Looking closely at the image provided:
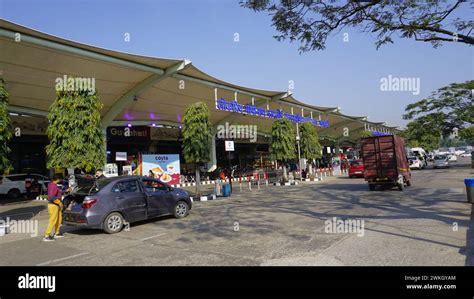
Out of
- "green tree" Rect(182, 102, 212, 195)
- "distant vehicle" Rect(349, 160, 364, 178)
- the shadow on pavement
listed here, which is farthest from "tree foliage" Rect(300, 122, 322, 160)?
the shadow on pavement

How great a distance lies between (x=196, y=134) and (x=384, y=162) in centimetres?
957

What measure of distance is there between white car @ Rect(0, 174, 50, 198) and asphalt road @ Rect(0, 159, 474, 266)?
1249 cm

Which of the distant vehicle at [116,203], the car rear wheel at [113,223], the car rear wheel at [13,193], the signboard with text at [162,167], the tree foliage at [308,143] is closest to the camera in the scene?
the distant vehicle at [116,203]

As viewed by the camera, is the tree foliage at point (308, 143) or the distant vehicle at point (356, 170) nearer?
the distant vehicle at point (356, 170)

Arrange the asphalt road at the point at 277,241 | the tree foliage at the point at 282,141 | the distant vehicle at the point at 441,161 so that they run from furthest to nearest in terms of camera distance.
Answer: the distant vehicle at the point at 441,161
the tree foliage at the point at 282,141
the asphalt road at the point at 277,241

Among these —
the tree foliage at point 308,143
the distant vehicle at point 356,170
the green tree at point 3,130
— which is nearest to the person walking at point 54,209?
the green tree at point 3,130

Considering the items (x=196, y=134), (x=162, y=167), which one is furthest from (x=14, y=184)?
(x=196, y=134)

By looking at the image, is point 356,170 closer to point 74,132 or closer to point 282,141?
point 282,141

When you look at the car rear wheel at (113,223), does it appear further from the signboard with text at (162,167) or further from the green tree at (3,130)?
the signboard with text at (162,167)

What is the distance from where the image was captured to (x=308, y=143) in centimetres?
2994

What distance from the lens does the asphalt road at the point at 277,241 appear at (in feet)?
20.5

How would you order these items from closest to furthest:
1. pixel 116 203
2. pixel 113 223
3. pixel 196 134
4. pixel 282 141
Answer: pixel 113 223
pixel 116 203
pixel 196 134
pixel 282 141

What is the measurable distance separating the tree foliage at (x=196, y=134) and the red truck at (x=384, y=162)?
8.31 metres
